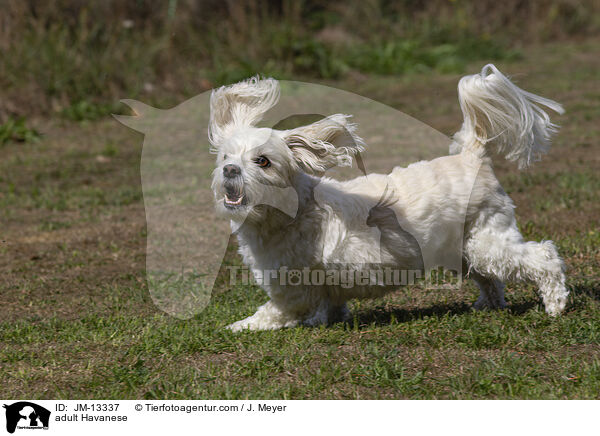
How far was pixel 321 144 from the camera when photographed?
183 inches

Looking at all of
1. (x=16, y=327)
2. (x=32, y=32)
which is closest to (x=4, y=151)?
(x=32, y=32)

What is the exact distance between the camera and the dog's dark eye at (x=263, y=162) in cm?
448

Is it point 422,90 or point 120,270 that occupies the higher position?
point 120,270

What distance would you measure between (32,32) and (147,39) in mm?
1921

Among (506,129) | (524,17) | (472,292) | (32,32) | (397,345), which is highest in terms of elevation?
(506,129)

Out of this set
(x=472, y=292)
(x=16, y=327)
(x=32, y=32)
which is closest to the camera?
(x=16, y=327)

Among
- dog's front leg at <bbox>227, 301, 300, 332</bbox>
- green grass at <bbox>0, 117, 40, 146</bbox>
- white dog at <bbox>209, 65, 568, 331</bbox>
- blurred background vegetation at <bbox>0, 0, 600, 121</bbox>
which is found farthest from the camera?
blurred background vegetation at <bbox>0, 0, 600, 121</bbox>

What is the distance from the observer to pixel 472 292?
5.75m

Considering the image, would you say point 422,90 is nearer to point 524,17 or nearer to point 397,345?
point 524,17

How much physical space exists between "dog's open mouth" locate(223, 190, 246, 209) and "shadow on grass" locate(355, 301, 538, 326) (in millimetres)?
1235

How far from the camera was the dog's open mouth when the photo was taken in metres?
4.44

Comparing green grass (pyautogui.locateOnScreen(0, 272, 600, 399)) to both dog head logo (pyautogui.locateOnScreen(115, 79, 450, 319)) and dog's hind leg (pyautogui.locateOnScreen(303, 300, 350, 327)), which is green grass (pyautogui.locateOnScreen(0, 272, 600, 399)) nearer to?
dog's hind leg (pyautogui.locateOnScreen(303, 300, 350, 327))

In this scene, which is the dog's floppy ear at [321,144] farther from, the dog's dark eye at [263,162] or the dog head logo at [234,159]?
the dog's dark eye at [263,162]

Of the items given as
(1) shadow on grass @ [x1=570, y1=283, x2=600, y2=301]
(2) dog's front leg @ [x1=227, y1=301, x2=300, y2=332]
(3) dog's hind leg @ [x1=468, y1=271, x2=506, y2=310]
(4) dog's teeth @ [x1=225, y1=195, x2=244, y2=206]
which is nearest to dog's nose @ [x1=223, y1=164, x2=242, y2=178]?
(4) dog's teeth @ [x1=225, y1=195, x2=244, y2=206]
